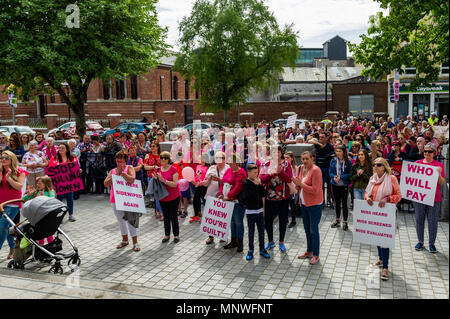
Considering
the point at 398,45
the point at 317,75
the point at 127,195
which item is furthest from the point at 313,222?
the point at 317,75

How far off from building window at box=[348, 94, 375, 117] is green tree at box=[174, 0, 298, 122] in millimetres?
14492

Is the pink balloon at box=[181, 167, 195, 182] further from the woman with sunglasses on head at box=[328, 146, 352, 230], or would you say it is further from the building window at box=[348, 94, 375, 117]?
the building window at box=[348, 94, 375, 117]

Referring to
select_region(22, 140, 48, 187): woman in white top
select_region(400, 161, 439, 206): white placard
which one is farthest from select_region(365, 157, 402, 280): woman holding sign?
select_region(22, 140, 48, 187): woman in white top

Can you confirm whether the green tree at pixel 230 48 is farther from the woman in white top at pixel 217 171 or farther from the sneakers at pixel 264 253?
the sneakers at pixel 264 253

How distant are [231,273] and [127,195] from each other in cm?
274

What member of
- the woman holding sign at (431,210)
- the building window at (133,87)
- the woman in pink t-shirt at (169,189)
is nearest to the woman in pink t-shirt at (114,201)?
the woman in pink t-shirt at (169,189)

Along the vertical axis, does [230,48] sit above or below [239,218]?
above

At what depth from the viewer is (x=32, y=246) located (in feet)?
24.1

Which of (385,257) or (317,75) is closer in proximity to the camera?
(385,257)

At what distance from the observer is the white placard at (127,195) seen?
27.2 feet

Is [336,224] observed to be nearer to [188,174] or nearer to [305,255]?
[305,255]

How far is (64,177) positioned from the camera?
10602 mm

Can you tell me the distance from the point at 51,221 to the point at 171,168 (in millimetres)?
2558
